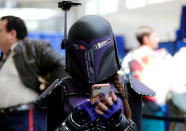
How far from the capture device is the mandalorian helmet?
2.79ft

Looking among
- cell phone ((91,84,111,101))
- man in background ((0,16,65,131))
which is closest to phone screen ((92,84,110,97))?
cell phone ((91,84,111,101))

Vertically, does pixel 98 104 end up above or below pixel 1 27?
below

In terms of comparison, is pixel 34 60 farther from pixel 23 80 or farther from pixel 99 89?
pixel 99 89

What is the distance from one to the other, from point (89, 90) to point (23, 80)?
45 centimetres

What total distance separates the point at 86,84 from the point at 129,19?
17.5 feet

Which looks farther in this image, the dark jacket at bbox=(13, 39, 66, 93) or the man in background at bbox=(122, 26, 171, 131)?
the man in background at bbox=(122, 26, 171, 131)

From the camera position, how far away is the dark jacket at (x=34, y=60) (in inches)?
46.9

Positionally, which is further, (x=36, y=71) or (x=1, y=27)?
(x=36, y=71)

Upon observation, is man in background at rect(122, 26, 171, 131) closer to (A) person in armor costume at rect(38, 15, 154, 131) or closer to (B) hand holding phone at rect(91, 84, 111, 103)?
(A) person in armor costume at rect(38, 15, 154, 131)

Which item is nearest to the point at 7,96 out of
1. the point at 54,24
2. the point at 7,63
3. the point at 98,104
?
the point at 7,63

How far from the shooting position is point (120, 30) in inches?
245

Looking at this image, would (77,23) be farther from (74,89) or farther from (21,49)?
(21,49)

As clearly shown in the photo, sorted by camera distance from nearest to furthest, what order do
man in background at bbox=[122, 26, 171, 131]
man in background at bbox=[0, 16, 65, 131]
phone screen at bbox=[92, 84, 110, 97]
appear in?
phone screen at bbox=[92, 84, 110, 97] → man in background at bbox=[0, 16, 65, 131] → man in background at bbox=[122, 26, 171, 131]

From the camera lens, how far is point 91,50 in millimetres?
850
